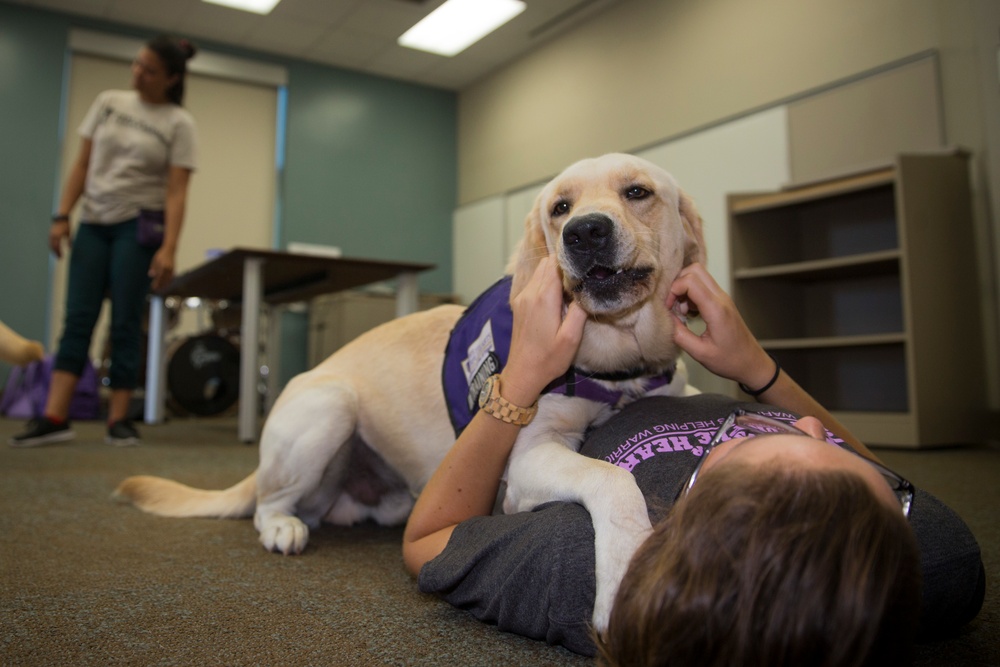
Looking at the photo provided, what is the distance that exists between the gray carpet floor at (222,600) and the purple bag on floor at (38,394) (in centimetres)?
390

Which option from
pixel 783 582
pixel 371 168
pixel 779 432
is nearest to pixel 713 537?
pixel 783 582

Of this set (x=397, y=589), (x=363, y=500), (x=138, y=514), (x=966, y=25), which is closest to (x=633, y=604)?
(x=397, y=589)

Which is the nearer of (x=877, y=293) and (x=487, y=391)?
(x=487, y=391)

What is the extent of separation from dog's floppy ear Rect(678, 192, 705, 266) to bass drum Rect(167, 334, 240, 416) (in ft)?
14.8

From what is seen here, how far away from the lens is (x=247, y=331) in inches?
150

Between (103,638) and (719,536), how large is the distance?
85cm

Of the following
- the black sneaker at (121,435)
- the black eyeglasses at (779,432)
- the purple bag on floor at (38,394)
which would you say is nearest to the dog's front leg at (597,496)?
the black eyeglasses at (779,432)

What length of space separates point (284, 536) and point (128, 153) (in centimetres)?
286

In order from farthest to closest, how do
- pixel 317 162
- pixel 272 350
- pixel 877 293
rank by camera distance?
pixel 317 162 → pixel 272 350 → pixel 877 293

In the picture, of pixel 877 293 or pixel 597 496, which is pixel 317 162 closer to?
pixel 877 293

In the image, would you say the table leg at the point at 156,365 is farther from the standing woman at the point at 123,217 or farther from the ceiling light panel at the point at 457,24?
the ceiling light panel at the point at 457,24

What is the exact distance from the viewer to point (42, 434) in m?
3.53

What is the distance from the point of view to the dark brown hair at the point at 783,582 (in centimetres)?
57

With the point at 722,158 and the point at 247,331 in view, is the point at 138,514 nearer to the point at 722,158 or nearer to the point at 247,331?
the point at 247,331
